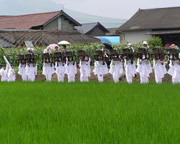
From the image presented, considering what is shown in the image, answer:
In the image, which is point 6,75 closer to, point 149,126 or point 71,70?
point 71,70

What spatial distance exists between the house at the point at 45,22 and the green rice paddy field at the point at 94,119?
28.3 metres

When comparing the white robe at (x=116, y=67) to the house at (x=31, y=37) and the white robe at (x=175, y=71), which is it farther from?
the house at (x=31, y=37)

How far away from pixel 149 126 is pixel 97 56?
9820mm

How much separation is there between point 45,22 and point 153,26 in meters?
10.4

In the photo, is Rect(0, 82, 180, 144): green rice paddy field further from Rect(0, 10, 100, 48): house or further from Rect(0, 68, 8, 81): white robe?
Rect(0, 10, 100, 48): house

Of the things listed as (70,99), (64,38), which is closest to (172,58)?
(70,99)

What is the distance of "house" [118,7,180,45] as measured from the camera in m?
35.6

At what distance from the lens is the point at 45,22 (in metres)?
36.4

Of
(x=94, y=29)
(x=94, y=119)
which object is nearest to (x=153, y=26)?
(x=94, y=29)

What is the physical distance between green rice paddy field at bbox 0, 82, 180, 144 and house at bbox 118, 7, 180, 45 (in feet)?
86.4

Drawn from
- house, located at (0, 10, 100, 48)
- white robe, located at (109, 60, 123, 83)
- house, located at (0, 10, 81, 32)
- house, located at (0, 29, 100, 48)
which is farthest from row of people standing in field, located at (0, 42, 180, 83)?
house, located at (0, 10, 81, 32)

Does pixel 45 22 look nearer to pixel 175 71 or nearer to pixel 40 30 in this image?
pixel 40 30

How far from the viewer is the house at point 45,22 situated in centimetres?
3706

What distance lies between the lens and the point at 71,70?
53.3 feet
